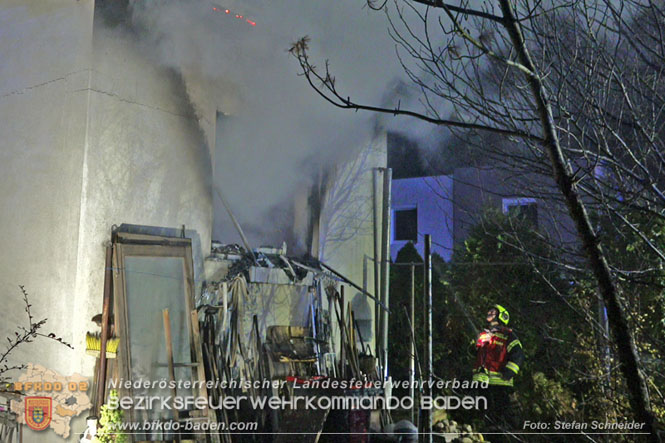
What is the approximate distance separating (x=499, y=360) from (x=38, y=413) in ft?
14.5

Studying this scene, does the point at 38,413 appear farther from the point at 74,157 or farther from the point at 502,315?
the point at 502,315

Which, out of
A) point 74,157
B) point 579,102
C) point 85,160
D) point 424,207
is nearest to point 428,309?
point 579,102

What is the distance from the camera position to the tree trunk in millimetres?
1724

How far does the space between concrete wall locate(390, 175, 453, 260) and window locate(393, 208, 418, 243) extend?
0.06 m

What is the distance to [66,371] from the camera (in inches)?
217

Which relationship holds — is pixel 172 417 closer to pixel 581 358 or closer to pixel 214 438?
pixel 214 438

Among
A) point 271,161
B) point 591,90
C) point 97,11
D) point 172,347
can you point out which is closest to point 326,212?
point 271,161

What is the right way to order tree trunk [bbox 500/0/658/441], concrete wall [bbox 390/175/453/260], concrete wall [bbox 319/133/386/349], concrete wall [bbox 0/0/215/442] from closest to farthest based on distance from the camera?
tree trunk [bbox 500/0/658/441] < concrete wall [bbox 0/0/215/442] < concrete wall [bbox 319/133/386/349] < concrete wall [bbox 390/175/453/260]

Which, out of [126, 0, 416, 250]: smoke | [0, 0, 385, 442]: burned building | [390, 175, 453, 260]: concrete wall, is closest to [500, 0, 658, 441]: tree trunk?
[0, 0, 385, 442]: burned building

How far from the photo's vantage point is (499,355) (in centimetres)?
702

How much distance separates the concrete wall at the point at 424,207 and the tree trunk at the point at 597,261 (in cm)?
856

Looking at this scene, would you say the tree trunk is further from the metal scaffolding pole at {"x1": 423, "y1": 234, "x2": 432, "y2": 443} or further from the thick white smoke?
the thick white smoke

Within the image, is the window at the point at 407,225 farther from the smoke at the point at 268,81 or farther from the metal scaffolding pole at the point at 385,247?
the smoke at the point at 268,81

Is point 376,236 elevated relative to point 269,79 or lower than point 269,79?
lower
